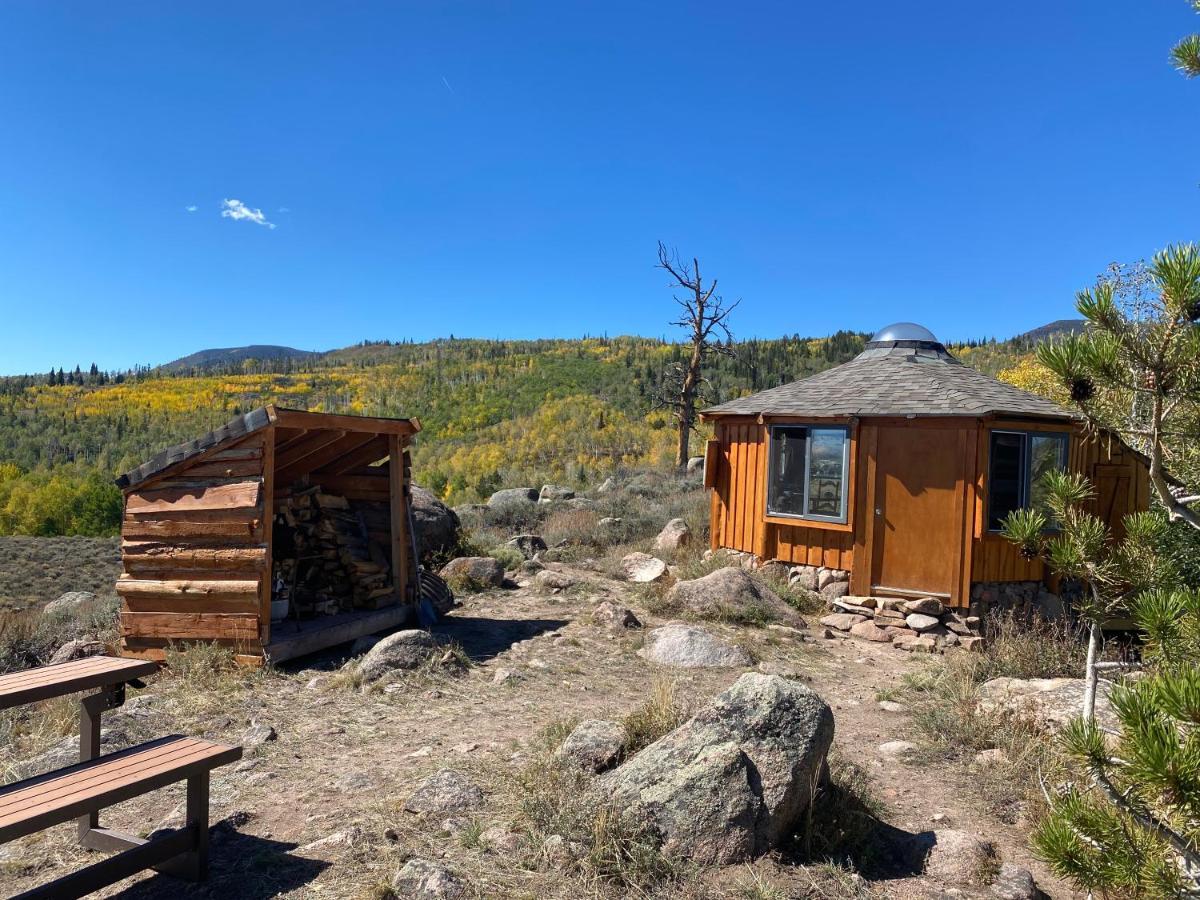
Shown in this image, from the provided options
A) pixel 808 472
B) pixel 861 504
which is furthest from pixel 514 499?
pixel 861 504

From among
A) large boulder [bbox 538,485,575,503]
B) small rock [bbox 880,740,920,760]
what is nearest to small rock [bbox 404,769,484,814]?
small rock [bbox 880,740,920,760]

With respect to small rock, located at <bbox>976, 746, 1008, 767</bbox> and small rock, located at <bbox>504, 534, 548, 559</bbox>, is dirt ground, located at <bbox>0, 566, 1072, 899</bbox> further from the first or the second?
small rock, located at <bbox>504, 534, 548, 559</bbox>

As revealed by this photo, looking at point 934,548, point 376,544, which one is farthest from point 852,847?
point 376,544

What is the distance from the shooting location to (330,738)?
555cm

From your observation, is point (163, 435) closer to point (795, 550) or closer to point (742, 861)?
point (795, 550)

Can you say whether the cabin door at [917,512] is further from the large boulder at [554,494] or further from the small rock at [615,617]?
the large boulder at [554,494]

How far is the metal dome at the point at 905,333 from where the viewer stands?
11914mm

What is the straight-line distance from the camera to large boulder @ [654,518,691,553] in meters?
13.2

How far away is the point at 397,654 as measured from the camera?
23.4ft

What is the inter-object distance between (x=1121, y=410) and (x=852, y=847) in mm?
2586

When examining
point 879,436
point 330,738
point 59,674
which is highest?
point 879,436

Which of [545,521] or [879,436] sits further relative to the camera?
[545,521]

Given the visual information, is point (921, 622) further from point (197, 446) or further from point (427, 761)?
point (197, 446)

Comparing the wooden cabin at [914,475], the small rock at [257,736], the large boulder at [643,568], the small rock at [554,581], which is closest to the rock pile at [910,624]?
the wooden cabin at [914,475]
